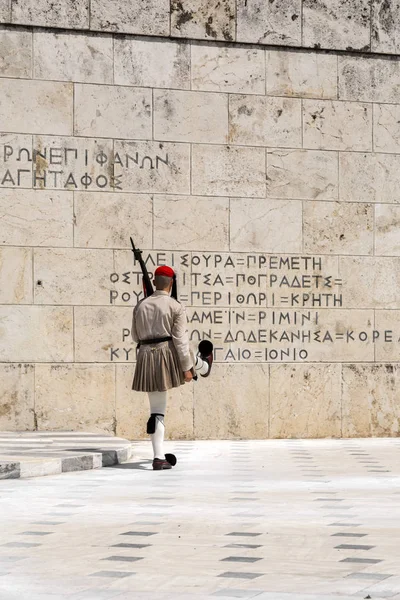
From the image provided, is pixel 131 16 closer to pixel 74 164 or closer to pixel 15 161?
pixel 74 164

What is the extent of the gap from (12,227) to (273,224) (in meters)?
3.23

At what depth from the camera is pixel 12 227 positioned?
1438 centimetres

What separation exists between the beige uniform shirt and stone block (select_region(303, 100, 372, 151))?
16.2 ft

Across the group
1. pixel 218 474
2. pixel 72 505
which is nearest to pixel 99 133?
pixel 218 474

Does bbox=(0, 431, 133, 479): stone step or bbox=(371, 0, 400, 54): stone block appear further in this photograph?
bbox=(371, 0, 400, 54): stone block

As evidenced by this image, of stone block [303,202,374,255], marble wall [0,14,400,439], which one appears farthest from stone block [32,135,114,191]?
stone block [303,202,374,255]

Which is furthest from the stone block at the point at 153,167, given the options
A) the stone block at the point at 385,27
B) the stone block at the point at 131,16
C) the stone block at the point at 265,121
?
the stone block at the point at 385,27

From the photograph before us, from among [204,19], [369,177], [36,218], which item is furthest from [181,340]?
[204,19]

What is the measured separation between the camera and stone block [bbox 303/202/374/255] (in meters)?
15.3

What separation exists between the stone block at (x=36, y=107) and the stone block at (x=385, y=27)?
4.05m

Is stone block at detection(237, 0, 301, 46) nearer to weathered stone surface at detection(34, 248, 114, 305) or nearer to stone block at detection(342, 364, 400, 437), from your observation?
weathered stone surface at detection(34, 248, 114, 305)

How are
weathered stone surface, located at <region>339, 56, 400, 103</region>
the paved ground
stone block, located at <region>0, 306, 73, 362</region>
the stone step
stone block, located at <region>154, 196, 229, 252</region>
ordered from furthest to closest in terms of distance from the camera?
weathered stone surface, located at <region>339, 56, 400, 103</region> < stone block, located at <region>154, 196, 229, 252</region> < stone block, located at <region>0, 306, 73, 362</region> < the stone step < the paved ground

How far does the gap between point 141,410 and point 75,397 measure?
0.82 metres

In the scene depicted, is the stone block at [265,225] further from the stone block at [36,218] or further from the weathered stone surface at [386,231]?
the stone block at [36,218]
